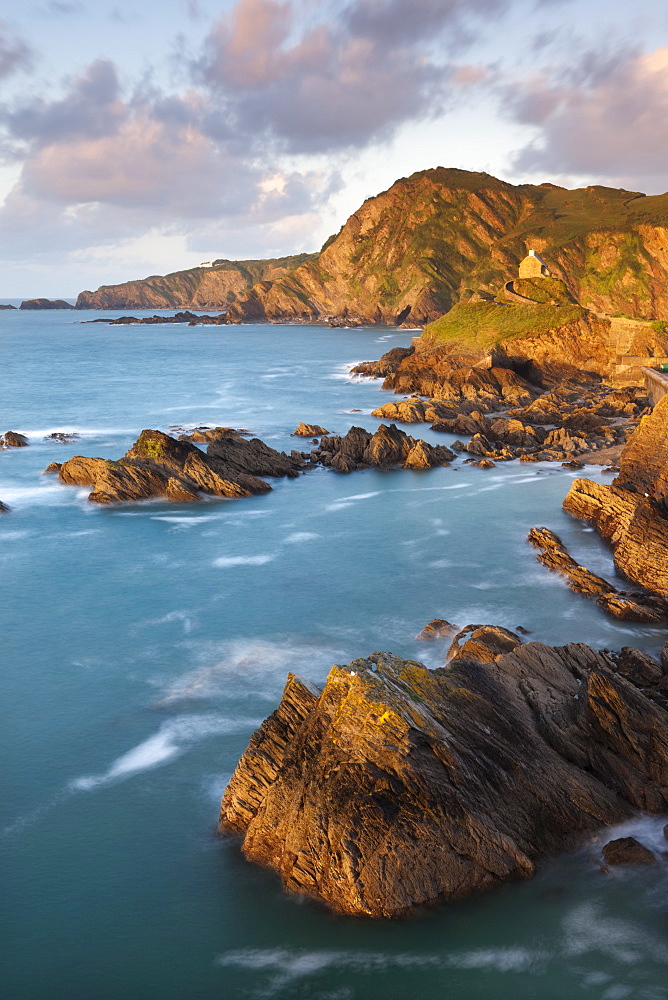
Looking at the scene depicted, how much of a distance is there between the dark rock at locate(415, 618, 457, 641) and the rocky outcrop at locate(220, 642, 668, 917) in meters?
7.07

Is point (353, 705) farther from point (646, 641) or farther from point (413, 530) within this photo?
point (413, 530)

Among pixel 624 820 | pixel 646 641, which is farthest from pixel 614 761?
pixel 646 641

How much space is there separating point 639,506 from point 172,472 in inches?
1015

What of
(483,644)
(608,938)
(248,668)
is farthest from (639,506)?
(608,938)

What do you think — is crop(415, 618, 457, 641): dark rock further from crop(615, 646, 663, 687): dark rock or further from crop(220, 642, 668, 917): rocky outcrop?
crop(220, 642, 668, 917): rocky outcrop

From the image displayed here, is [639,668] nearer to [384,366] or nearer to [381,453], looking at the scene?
[381,453]

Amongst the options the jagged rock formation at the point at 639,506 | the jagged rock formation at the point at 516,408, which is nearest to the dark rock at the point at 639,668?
the jagged rock formation at the point at 639,506

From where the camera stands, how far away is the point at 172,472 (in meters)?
44.4

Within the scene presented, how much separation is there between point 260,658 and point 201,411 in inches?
2011

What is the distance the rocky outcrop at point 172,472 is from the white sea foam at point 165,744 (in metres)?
23.7

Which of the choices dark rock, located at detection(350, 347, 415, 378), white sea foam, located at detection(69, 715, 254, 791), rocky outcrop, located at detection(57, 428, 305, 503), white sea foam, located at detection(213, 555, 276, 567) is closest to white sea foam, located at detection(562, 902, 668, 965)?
white sea foam, located at detection(69, 715, 254, 791)

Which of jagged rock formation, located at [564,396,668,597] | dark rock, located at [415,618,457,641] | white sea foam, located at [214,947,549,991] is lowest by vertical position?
white sea foam, located at [214,947,549,991]

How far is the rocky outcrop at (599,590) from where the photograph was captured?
25703 millimetres

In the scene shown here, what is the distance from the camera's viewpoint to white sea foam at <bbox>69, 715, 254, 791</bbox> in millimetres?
18672
